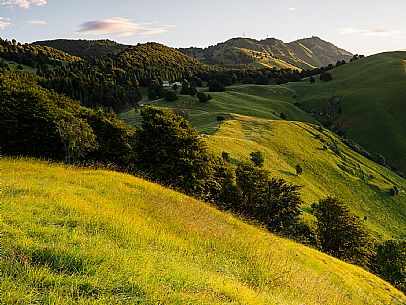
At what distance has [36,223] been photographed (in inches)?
388

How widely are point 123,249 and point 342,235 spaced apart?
128 feet

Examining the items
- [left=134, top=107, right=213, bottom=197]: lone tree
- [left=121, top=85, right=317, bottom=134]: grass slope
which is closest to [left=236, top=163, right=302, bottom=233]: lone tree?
[left=134, top=107, right=213, bottom=197]: lone tree

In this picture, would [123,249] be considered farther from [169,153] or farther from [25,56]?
[25,56]

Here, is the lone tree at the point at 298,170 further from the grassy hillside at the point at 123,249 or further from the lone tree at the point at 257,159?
the grassy hillside at the point at 123,249

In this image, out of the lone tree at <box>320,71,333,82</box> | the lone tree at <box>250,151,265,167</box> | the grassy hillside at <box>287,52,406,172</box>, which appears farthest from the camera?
the lone tree at <box>320,71,333,82</box>

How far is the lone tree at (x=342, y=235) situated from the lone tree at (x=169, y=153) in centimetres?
1934

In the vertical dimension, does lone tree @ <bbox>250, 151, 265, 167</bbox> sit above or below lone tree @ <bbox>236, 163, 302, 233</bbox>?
above

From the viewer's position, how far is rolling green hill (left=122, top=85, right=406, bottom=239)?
6247 centimetres

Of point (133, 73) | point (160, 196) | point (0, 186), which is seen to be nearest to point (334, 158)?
point (160, 196)

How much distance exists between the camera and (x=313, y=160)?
74.6m

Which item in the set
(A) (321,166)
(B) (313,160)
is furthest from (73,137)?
(A) (321,166)

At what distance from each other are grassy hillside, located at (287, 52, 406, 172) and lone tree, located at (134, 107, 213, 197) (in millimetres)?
85853

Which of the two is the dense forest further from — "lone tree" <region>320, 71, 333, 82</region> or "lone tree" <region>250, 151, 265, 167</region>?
"lone tree" <region>320, 71, 333, 82</region>

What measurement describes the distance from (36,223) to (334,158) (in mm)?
79094
